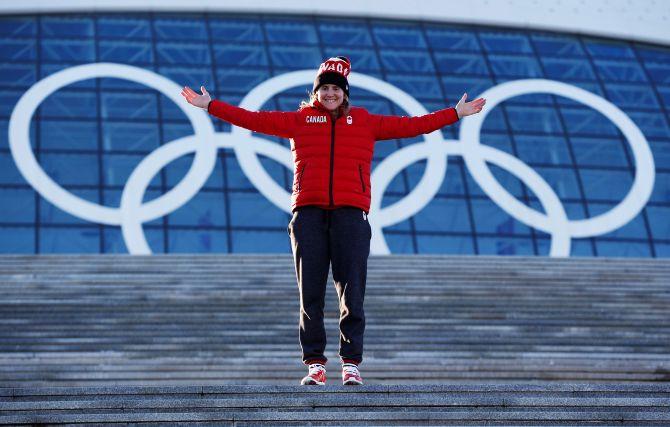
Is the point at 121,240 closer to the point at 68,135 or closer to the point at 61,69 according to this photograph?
the point at 68,135

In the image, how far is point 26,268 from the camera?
1662 cm

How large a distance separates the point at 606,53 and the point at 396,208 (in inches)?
330

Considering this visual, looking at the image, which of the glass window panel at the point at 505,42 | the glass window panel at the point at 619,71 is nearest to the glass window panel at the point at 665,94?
the glass window panel at the point at 619,71

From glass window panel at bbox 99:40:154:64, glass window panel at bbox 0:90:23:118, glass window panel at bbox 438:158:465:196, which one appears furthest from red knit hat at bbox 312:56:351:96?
glass window panel at bbox 99:40:154:64

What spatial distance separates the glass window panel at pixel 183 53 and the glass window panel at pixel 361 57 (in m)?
2.79

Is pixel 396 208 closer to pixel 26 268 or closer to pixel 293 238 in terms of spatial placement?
pixel 26 268

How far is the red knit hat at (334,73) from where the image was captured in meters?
8.19

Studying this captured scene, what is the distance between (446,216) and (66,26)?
9.72m

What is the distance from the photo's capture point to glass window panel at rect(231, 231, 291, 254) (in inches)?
1035

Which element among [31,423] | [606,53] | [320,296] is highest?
[606,53]

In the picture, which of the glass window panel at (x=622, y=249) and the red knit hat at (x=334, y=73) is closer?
the red knit hat at (x=334, y=73)

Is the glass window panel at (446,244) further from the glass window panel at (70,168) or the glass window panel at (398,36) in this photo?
the glass window panel at (70,168)

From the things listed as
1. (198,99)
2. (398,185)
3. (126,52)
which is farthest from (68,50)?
(198,99)

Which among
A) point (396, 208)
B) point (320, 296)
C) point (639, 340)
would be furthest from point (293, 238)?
point (396, 208)
